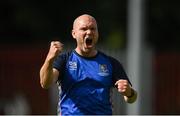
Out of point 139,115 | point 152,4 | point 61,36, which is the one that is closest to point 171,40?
point 152,4

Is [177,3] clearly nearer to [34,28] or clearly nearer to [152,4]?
[152,4]

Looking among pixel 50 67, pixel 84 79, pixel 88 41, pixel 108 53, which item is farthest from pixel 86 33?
pixel 108 53

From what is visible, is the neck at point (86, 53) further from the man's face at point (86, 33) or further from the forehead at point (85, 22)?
the forehead at point (85, 22)

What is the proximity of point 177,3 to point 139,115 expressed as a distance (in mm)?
10333

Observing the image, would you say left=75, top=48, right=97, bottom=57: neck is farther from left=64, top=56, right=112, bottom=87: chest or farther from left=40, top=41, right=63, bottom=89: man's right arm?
left=40, top=41, right=63, bottom=89: man's right arm

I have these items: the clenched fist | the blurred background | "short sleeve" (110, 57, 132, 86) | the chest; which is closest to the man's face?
the chest

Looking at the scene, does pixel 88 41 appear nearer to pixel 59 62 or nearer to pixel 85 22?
pixel 85 22

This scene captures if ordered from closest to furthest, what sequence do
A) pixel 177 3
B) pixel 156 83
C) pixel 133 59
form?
pixel 133 59 → pixel 156 83 → pixel 177 3

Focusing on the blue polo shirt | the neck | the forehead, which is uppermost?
the forehead

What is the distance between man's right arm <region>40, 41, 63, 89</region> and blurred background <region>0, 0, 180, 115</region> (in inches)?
503

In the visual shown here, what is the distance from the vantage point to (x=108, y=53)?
25.2 m

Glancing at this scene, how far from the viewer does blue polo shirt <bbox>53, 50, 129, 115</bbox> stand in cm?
1083

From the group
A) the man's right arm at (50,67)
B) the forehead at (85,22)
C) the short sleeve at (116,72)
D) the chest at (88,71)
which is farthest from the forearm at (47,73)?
the short sleeve at (116,72)

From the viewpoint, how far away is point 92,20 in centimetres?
1094
